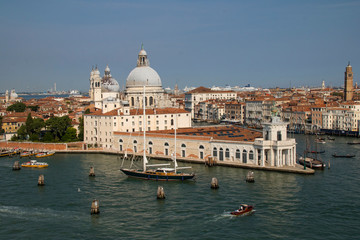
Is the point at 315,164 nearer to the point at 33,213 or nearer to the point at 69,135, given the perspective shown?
the point at 33,213

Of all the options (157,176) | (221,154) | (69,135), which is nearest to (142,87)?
(69,135)

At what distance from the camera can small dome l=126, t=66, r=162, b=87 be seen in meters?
46.9

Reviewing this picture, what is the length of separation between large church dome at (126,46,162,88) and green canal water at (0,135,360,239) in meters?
21.3

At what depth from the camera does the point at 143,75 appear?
154 ft

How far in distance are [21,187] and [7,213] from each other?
4488 mm

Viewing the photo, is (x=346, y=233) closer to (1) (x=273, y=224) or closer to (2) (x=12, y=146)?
(1) (x=273, y=224)

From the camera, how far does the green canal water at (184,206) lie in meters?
16.2

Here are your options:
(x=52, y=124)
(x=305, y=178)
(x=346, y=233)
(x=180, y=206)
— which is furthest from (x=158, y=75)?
(x=346, y=233)

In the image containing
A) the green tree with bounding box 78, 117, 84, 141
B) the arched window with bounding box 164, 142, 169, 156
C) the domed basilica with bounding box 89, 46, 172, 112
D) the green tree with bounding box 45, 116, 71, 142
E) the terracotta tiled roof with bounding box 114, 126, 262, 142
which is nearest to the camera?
the terracotta tiled roof with bounding box 114, 126, 262, 142

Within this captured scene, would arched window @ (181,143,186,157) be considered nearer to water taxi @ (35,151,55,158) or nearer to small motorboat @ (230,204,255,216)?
water taxi @ (35,151,55,158)

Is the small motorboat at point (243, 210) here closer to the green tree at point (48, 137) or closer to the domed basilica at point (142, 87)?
the green tree at point (48, 137)

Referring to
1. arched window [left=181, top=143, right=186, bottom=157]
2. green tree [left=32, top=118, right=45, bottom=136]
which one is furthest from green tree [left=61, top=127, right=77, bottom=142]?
arched window [left=181, top=143, right=186, bottom=157]

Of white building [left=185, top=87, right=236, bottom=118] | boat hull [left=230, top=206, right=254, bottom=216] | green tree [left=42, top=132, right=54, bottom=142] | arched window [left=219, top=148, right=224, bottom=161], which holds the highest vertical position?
white building [left=185, top=87, right=236, bottom=118]

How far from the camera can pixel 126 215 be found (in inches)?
706
